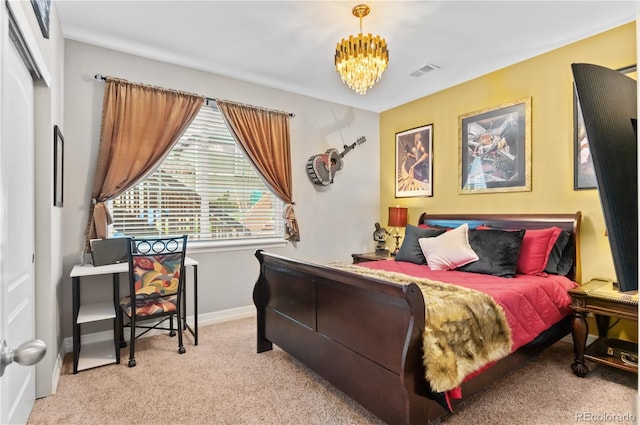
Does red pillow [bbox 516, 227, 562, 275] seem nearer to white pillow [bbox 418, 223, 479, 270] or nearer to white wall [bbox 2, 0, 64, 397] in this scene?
white pillow [bbox 418, 223, 479, 270]

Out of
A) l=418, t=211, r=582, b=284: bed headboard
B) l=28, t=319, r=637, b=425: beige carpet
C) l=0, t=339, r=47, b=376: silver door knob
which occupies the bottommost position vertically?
l=28, t=319, r=637, b=425: beige carpet

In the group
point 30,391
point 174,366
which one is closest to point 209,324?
point 174,366

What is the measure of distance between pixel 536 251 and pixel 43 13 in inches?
155

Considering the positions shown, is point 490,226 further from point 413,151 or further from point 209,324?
point 209,324

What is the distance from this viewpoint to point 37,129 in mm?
2201

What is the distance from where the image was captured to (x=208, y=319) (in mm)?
3680

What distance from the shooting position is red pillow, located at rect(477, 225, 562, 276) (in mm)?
2949

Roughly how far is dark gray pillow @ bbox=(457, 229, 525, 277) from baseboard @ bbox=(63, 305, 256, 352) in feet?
7.76

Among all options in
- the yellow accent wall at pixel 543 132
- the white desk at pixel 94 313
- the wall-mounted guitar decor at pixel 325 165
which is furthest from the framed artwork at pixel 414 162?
the white desk at pixel 94 313

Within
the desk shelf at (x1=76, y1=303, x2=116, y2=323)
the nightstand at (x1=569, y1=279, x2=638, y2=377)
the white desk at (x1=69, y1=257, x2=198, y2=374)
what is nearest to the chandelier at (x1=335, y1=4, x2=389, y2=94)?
the nightstand at (x1=569, y1=279, x2=638, y2=377)

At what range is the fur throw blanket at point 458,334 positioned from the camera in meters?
1.70

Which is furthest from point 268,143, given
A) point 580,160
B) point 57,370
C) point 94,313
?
point 580,160

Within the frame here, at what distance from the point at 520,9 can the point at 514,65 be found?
988mm

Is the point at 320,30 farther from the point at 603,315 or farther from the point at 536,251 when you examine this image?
the point at 603,315
